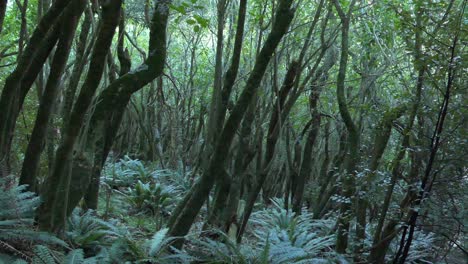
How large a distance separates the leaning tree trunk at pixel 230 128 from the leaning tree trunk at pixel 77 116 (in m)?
1.30

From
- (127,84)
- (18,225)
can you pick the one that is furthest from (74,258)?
(127,84)

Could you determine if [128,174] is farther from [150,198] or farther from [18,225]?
[18,225]

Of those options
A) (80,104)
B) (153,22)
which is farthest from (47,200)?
(153,22)

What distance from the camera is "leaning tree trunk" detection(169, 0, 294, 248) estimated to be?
188 inches

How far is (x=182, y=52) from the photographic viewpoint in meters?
16.6

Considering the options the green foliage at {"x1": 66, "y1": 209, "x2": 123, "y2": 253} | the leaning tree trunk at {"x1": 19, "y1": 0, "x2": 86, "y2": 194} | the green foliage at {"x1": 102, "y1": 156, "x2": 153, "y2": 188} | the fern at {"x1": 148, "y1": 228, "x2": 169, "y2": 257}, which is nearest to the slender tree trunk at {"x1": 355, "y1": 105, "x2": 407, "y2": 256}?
the fern at {"x1": 148, "y1": 228, "x2": 169, "y2": 257}

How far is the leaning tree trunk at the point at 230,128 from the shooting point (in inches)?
188

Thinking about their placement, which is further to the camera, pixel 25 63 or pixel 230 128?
pixel 230 128

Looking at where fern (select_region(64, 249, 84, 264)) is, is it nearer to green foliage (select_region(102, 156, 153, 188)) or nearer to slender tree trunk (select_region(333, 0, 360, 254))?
slender tree trunk (select_region(333, 0, 360, 254))

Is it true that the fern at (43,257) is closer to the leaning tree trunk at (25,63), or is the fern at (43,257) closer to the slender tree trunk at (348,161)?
the leaning tree trunk at (25,63)

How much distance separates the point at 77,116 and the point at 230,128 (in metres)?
1.57

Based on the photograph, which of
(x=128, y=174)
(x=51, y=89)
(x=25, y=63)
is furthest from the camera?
(x=128, y=174)

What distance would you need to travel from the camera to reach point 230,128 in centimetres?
484

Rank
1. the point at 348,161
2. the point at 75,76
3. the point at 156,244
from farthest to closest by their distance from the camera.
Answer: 1. the point at 348,161
2. the point at 75,76
3. the point at 156,244
